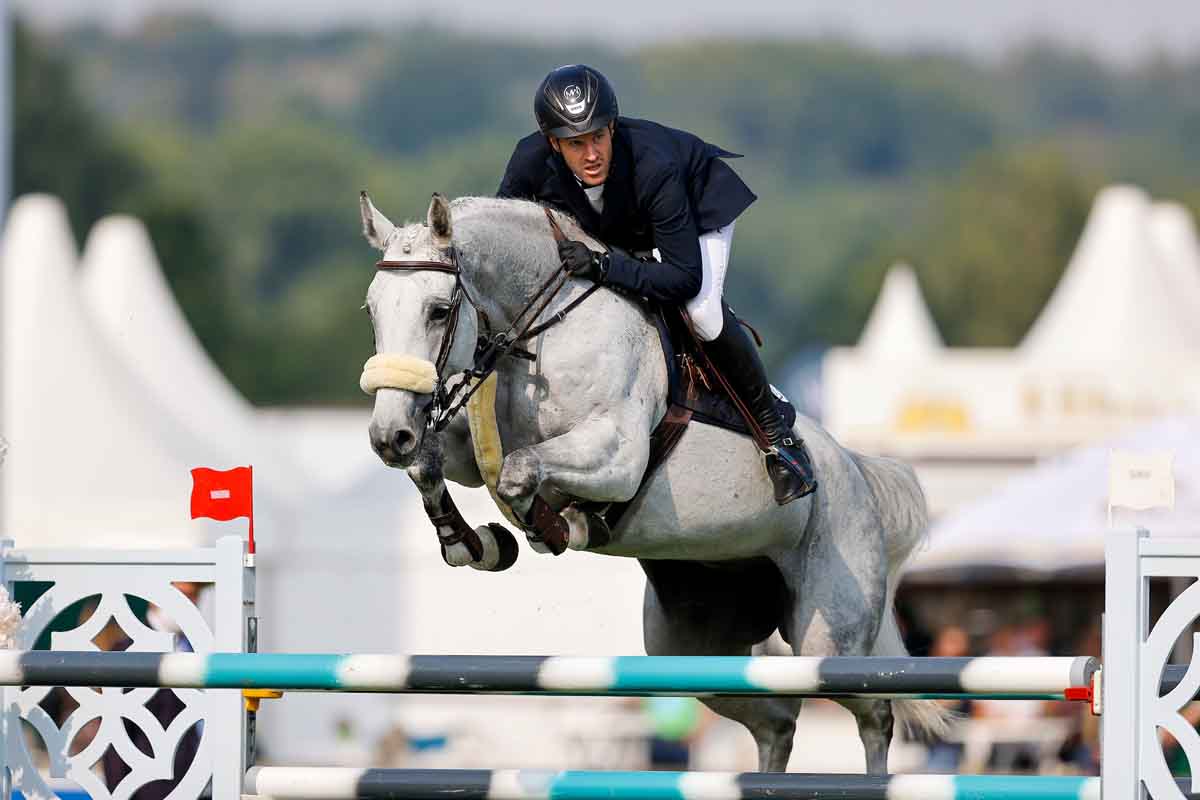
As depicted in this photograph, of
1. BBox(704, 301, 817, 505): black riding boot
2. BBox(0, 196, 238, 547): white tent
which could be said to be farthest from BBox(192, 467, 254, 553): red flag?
BBox(0, 196, 238, 547): white tent

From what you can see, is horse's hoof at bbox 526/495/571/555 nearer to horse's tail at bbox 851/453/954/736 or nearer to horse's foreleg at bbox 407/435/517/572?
horse's foreleg at bbox 407/435/517/572

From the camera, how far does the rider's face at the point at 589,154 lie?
207 inches

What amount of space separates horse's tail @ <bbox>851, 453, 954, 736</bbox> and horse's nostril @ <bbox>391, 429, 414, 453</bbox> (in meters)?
1.98

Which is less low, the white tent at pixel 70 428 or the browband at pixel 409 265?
the white tent at pixel 70 428

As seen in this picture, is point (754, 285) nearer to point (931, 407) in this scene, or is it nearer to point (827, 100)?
point (827, 100)

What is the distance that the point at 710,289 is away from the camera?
5430 mm

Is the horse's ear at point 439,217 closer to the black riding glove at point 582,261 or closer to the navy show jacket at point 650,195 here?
the black riding glove at point 582,261

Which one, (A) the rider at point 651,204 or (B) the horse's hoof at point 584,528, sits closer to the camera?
(B) the horse's hoof at point 584,528

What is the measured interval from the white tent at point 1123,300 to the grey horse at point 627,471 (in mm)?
18174

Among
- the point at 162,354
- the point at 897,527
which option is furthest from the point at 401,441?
the point at 162,354

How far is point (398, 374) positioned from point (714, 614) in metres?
1.76

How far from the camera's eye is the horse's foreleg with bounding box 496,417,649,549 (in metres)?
4.92

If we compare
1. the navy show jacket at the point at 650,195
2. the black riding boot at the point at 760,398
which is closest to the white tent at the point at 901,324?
the black riding boot at the point at 760,398

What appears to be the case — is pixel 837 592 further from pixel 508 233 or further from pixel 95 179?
pixel 95 179
